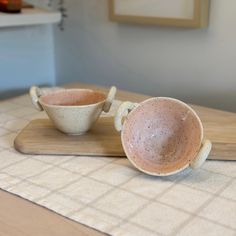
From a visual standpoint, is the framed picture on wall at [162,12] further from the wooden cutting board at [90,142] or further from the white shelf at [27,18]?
the wooden cutting board at [90,142]

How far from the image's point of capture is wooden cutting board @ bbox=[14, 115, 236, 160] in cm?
75

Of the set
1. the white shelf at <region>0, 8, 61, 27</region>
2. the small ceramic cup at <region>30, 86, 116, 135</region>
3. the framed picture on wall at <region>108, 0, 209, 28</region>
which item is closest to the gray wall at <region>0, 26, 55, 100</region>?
the white shelf at <region>0, 8, 61, 27</region>

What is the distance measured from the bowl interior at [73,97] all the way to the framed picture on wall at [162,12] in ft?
1.58

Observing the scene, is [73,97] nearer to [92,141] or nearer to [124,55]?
[92,141]

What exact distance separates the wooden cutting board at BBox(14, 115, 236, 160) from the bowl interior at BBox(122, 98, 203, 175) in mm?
52

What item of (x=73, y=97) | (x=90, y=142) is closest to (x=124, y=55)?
(x=73, y=97)

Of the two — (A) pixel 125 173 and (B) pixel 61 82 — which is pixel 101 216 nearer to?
(A) pixel 125 173

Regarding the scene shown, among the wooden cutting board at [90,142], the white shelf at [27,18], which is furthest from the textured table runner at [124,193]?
the white shelf at [27,18]

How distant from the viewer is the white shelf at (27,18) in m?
1.21

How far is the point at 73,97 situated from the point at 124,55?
60 cm

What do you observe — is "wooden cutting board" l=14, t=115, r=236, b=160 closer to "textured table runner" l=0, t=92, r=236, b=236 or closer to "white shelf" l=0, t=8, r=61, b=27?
"textured table runner" l=0, t=92, r=236, b=236

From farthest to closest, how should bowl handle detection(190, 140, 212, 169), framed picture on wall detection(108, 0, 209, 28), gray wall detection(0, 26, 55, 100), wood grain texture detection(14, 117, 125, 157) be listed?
gray wall detection(0, 26, 55, 100) → framed picture on wall detection(108, 0, 209, 28) → wood grain texture detection(14, 117, 125, 157) → bowl handle detection(190, 140, 212, 169)

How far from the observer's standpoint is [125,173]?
28.0 inches

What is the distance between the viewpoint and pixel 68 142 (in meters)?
→ 0.81
